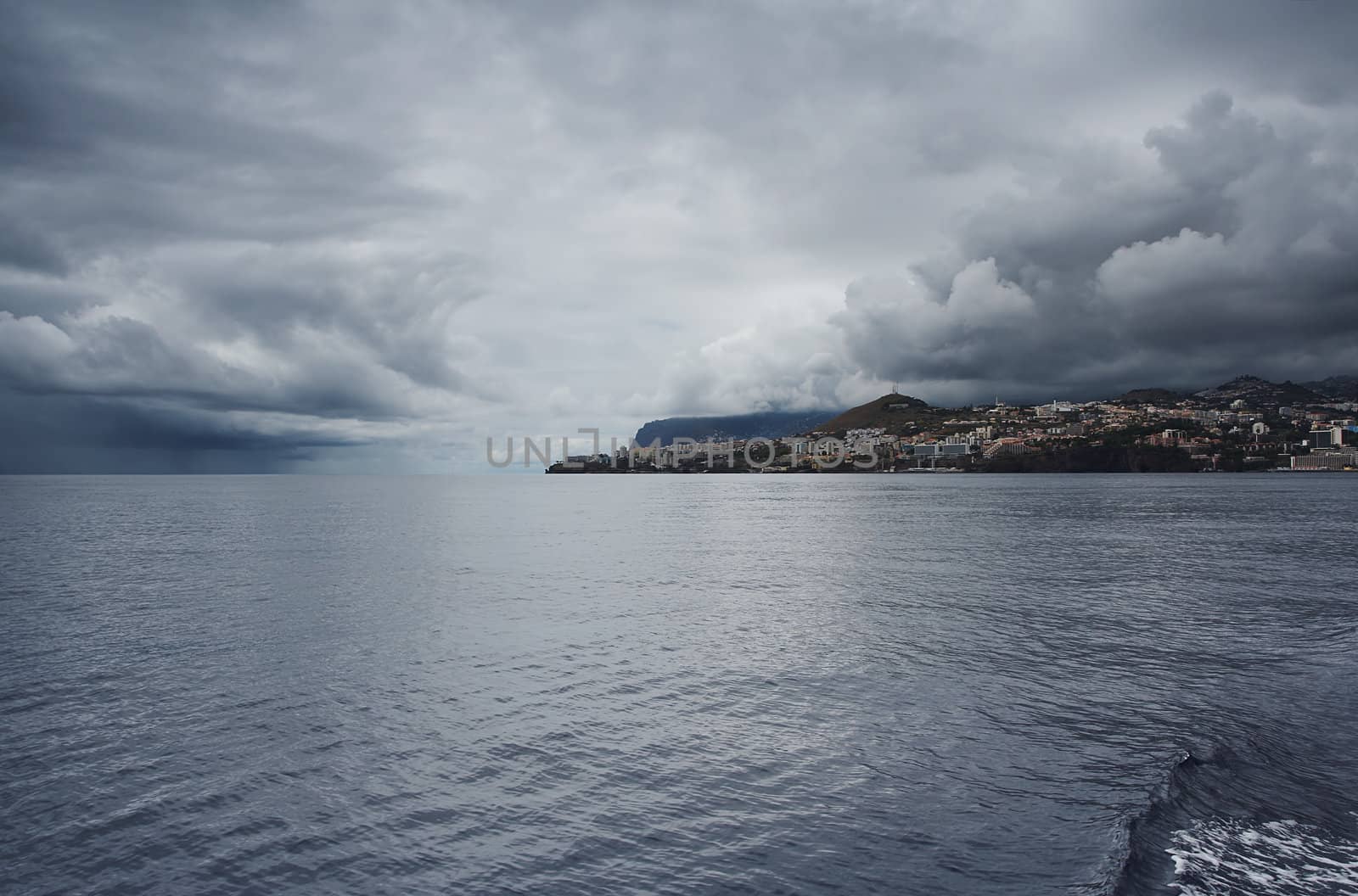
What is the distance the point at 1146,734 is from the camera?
18.3 m

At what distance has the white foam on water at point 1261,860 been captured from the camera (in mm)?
11383

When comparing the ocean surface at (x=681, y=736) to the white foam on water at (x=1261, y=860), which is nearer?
the white foam on water at (x=1261, y=860)

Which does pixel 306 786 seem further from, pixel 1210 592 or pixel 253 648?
pixel 1210 592

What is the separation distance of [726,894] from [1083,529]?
272 ft

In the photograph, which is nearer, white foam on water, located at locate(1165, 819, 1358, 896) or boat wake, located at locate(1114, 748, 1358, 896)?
white foam on water, located at locate(1165, 819, 1358, 896)

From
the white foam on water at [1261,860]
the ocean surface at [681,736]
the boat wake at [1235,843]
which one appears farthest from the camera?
the ocean surface at [681,736]

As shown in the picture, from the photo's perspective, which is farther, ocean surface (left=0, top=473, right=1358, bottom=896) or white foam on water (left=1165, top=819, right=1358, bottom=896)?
ocean surface (left=0, top=473, right=1358, bottom=896)

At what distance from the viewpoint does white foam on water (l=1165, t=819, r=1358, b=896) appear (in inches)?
448

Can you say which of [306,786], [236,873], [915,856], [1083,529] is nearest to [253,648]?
[306,786]

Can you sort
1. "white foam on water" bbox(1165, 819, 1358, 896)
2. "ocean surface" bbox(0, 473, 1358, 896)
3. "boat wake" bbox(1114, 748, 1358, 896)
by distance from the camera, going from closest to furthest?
1. "white foam on water" bbox(1165, 819, 1358, 896)
2. "boat wake" bbox(1114, 748, 1358, 896)
3. "ocean surface" bbox(0, 473, 1358, 896)

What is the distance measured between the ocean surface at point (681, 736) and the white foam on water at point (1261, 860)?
0.22ft

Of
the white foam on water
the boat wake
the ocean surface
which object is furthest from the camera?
the ocean surface

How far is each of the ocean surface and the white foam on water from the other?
66 mm

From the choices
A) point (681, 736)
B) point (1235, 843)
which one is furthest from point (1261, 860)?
point (681, 736)
